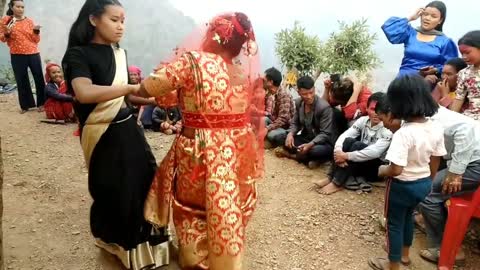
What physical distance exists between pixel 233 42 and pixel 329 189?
2424 millimetres

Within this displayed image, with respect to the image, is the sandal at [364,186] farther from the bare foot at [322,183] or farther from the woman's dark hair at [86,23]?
the woman's dark hair at [86,23]

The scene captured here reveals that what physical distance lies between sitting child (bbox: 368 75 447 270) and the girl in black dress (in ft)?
5.31

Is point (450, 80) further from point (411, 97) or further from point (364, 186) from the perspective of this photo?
point (411, 97)

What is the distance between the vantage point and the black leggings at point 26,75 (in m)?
6.77

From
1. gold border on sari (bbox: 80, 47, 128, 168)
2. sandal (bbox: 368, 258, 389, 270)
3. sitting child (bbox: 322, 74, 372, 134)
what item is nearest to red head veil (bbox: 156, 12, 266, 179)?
gold border on sari (bbox: 80, 47, 128, 168)

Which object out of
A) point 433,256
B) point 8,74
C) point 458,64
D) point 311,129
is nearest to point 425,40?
point 458,64

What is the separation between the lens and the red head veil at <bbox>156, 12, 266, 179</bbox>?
7.76 feet

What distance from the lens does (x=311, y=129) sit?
5109mm

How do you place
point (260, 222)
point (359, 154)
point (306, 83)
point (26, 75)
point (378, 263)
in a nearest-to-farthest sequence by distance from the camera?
point (378, 263) → point (260, 222) → point (359, 154) → point (306, 83) → point (26, 75)

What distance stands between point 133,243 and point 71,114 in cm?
453

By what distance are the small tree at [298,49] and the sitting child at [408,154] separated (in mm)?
3926

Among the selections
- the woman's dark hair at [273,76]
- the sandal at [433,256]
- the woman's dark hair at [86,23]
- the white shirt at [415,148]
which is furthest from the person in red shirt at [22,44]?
the sandal at [433,256]

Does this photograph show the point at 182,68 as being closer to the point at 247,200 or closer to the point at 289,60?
the point at 247,200

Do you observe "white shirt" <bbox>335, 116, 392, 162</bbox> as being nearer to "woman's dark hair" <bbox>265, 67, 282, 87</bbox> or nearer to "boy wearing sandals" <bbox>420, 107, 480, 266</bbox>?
"boy wearing sandals" <bbox>420, 107, 480, 266</bbox>
